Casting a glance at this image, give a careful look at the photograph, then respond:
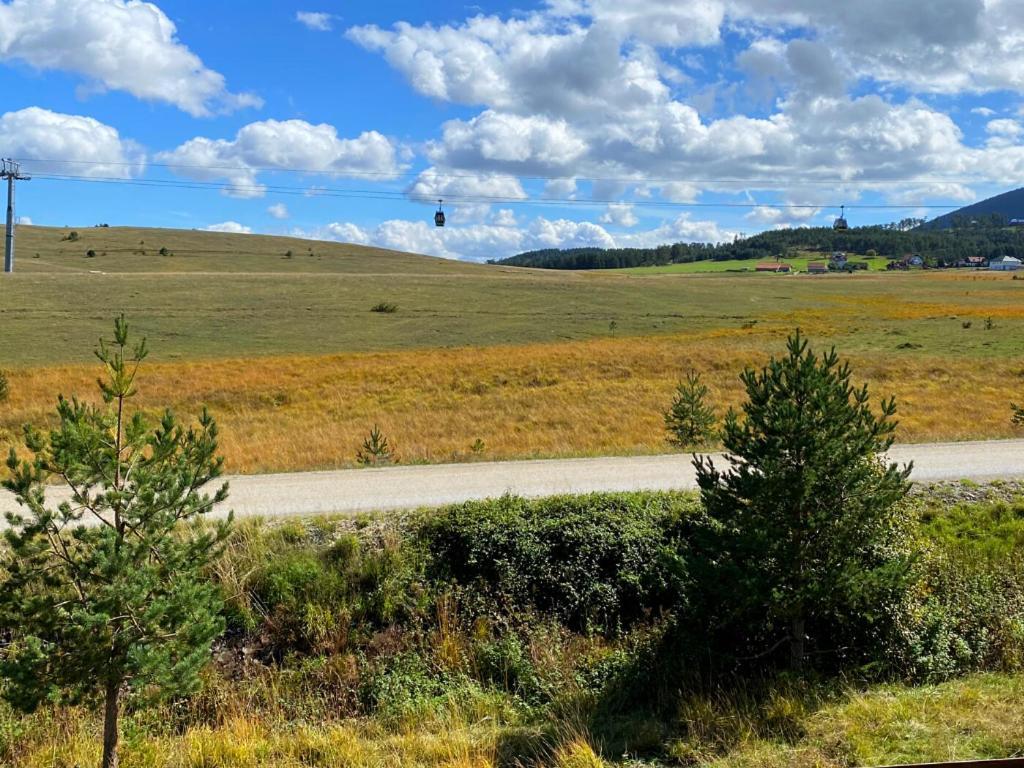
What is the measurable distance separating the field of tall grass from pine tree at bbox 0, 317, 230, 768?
166 cm

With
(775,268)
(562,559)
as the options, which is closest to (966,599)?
(562,559)

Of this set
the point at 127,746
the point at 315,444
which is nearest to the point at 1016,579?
the point at 127,746

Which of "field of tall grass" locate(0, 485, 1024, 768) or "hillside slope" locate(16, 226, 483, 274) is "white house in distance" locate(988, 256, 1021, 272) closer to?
"hillside slope" locate(16, 226, 483, 274)

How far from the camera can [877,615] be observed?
843 centimetres

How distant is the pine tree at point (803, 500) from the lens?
7559mm

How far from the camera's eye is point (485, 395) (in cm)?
3228

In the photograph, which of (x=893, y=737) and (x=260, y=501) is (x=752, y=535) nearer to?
(x=893, y=737)

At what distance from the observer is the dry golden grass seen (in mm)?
20969

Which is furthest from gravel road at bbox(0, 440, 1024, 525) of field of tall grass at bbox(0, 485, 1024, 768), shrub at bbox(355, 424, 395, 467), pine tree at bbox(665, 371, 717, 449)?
pine tree at bbox(665, 371, 717, 449)

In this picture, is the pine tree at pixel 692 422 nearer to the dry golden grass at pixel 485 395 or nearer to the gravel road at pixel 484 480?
the dry golden grass at pixel 485 395

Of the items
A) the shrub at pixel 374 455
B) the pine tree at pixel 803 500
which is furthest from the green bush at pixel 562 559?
the shrub at pixel 374 455

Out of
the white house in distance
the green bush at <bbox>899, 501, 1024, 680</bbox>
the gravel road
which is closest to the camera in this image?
the green bush at <bbox>899, 501, 1024, 680</bbox>

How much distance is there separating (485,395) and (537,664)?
23.3m

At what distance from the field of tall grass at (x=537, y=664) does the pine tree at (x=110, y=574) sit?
1.66 metres
